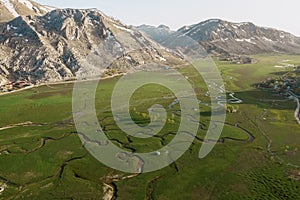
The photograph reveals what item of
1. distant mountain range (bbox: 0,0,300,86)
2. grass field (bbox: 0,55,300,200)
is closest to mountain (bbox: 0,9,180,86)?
distant mountain range (bbox: 0,0,300,86)

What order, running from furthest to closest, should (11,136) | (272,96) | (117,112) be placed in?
(272,96), (117,112), (11,136)

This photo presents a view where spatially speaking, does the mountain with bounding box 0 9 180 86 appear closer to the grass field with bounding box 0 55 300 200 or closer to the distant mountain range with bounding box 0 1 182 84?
the distant mountain range with bounding box 0 1 182 84

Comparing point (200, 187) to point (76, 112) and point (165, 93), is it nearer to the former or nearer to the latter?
point (76, 112)

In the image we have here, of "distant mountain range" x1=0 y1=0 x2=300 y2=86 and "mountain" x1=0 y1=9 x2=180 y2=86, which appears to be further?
"mountain" x1=0 y1=9 x2=180 y2=86

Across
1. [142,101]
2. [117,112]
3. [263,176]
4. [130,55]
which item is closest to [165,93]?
[142,101]

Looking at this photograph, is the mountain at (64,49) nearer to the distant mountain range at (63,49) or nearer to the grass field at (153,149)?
the distant mountain range at (63,49)

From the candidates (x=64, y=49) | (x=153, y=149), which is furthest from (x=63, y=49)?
(x=153, y=149)
